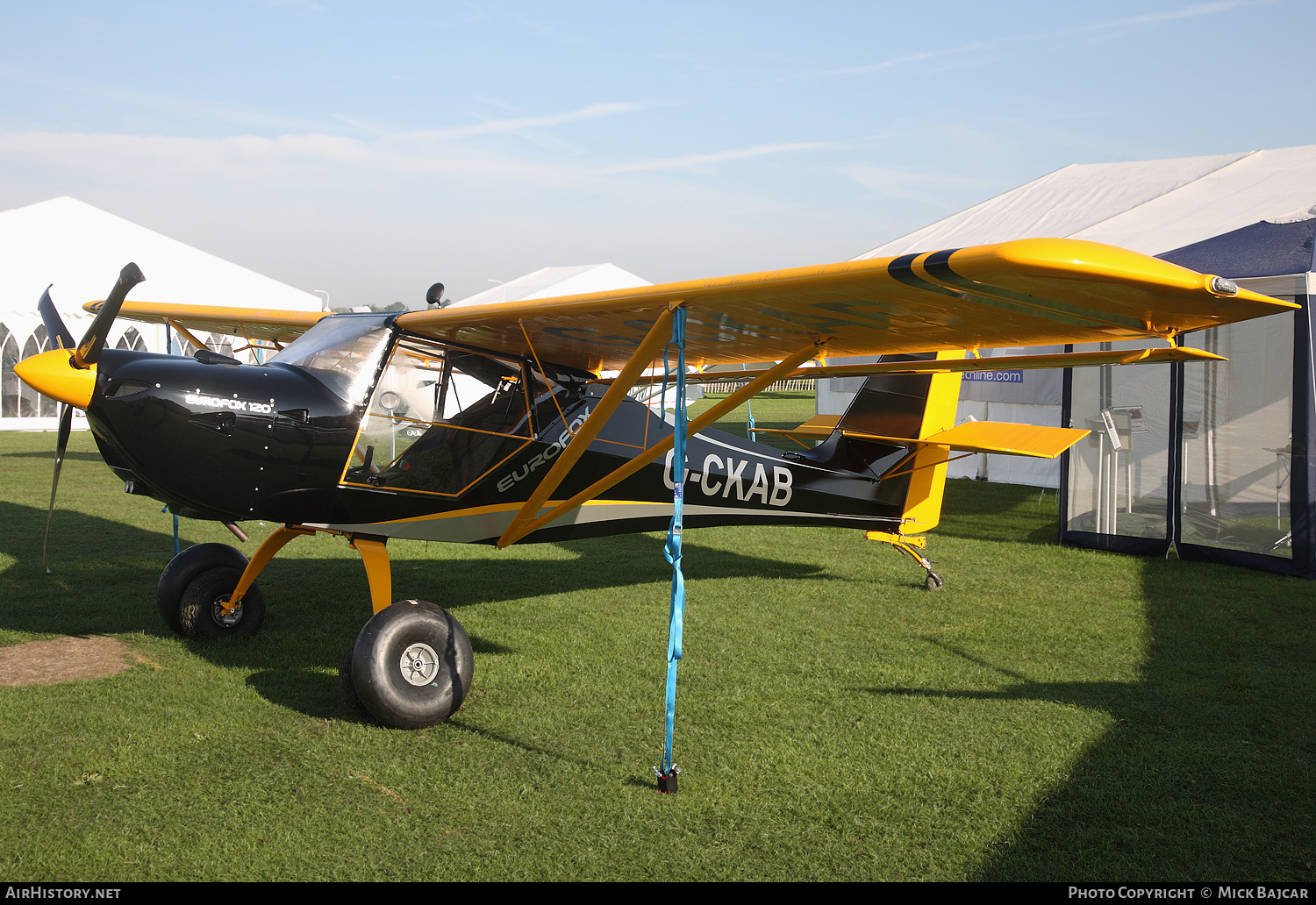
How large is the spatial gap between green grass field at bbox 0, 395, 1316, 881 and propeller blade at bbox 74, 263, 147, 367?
73.9 inches

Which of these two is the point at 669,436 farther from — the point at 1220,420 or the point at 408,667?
the point at 1220,420

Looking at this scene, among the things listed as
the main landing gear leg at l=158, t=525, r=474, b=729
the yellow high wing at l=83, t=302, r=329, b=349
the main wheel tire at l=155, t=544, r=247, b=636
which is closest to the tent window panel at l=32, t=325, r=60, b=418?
the yellow high wing at l=83, t=302, r=329, b=349

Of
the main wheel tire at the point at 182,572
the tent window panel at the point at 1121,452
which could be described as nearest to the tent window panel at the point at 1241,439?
the tent window panel at the point at 1121,452

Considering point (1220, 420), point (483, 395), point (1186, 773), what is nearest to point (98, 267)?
point (483, 395)

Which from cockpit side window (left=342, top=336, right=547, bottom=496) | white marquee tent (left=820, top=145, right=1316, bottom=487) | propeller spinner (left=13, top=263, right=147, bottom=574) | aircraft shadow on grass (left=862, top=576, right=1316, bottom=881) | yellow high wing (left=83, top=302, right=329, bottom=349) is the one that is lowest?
aircraft shadow on grass (left=862, top=576, right=1316, bottom=881)

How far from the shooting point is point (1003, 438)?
23.6 feet

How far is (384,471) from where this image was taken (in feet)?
16.4

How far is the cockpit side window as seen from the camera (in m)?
4.96

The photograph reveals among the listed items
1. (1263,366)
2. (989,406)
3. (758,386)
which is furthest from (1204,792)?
(989,406)

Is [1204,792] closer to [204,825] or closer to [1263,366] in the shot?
[204,825]

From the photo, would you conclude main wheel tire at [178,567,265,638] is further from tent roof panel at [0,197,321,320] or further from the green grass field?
tent roof panel at [0,197,321,320]

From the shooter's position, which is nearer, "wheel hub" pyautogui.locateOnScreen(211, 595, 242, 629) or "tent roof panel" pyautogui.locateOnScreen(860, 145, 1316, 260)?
"wheel hub" pyautogui.locateOnScreen(211, 595, 242, 629)

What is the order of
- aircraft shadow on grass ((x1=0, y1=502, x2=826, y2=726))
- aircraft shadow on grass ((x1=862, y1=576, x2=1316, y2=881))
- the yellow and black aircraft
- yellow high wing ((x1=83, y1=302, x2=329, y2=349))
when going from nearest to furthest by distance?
aircraft shadow on grass ((x1=862, y1=576, x2=1316, y2=881)), the yellow and black aircraft, aircraft shadow on grass ((x1=0, y1=502, x2=826, y2=726)), yellow high wing ((x1=83, y1=302, x2=329, y2=349))
